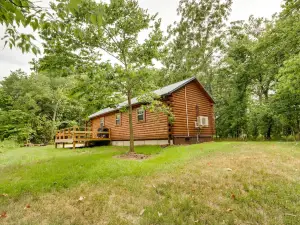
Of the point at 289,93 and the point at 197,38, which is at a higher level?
the point at 197,38

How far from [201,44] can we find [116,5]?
46.0ft

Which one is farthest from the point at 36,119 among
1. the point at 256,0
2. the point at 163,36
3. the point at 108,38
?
the point at 256,0

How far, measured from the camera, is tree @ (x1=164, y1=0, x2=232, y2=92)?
17.4 m

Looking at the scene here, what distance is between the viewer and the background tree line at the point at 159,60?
873cm

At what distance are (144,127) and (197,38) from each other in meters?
12.1

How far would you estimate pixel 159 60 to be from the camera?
10312 mm

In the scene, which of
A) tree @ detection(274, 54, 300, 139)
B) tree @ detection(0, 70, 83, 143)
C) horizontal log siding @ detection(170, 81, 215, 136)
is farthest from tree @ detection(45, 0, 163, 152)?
tree @ detection(0, 70, 83, 143)

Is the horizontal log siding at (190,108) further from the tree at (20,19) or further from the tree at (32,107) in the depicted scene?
the tree at (32,107)

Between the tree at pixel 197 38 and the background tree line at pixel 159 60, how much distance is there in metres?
0.10

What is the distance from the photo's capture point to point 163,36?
31.9 ft

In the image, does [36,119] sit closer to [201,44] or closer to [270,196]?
[201,44]

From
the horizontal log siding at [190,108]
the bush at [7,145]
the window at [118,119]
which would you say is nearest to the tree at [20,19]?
the horizontal log siding at [190,108]

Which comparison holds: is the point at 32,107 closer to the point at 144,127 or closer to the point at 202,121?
the point at 144,127

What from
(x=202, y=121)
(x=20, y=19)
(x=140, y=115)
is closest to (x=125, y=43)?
(x=140, y=115)
